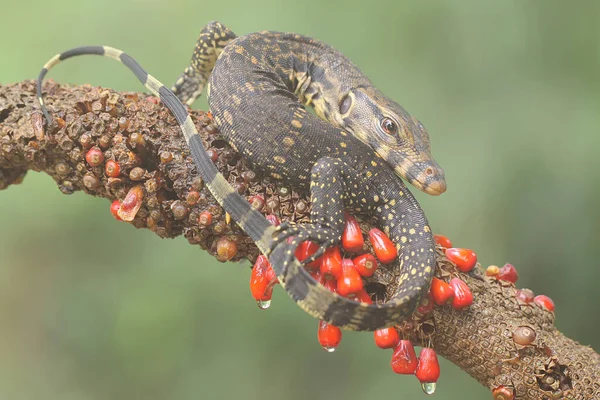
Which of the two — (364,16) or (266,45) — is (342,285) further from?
(364,16)

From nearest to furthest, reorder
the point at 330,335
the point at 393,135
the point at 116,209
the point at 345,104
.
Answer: the point at 330,335 < the point at 116,209 < the point at 393,135 < the point at 345,104

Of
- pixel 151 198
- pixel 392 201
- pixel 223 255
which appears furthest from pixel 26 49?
pixel 392 201

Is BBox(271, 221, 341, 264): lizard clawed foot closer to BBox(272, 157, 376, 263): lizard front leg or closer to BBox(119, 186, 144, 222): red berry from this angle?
BBox(272, 157, 376, 263): lizard front leg

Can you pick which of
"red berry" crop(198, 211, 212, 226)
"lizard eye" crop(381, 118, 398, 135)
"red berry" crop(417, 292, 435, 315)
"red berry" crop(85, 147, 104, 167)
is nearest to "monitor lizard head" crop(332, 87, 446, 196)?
"lizard eye" crop(381, 118, 398, 135)

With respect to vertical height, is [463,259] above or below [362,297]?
above

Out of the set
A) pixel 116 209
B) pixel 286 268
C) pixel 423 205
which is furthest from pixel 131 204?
pixel 423 205


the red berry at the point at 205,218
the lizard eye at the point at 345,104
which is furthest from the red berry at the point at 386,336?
the lizard eye at the point at 345,104

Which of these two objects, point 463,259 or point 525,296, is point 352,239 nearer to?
point 463,259
